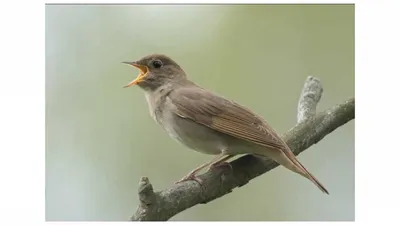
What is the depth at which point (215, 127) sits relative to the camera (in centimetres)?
220

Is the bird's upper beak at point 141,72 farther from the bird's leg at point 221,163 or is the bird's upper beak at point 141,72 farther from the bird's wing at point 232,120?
the bird's leg at point 221,163

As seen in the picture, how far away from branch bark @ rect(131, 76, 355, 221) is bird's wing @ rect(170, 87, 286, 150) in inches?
6.3

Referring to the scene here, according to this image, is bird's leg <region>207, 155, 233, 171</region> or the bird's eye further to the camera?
the bird's eye

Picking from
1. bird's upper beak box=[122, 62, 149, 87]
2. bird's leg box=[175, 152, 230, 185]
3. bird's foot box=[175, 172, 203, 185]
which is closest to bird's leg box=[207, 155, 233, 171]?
bird's leg box=[175, 152, 230, 185]

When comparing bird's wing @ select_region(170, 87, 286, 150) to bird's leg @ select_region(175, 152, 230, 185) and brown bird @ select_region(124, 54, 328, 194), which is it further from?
bird's leg @ select_region(175, 152, 230, 185)

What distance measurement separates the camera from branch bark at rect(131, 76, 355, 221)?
190cm

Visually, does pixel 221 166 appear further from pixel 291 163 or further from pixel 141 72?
pixel 141 72

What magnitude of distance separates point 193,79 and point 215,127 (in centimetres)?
40

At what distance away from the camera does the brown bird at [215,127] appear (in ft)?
7.21

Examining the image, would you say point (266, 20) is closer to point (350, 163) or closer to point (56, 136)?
point (350, 163)

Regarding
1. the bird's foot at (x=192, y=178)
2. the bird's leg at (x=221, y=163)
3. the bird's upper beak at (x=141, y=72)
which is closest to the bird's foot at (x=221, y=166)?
the bird's leg at (x=221, y=163)

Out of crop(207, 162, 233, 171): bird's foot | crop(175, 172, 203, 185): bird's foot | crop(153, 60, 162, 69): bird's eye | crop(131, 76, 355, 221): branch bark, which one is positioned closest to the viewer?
crop(131, 76, 355, 221): branch bark

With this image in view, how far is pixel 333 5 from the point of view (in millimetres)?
2537

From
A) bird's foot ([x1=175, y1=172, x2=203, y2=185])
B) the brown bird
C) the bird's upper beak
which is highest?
the bird's upper beak
